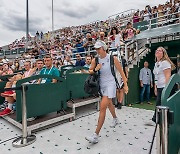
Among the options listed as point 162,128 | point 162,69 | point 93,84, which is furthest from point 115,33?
point 162,128

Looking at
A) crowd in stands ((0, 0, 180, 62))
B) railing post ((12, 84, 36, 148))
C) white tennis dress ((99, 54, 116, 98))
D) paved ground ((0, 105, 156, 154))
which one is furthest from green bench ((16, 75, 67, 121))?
crowd in stands ((0, 0, 180, 62))

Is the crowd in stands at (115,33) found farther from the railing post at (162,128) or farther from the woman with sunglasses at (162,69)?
the railing post at (162,128)

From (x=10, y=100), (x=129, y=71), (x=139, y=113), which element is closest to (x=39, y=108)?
(x=10, y=100)

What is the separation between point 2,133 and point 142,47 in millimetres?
5960

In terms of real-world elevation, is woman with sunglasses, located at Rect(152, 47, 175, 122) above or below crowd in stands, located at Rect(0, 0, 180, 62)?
below

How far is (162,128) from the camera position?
1.54 meters

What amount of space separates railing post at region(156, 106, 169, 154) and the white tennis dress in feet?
5.31

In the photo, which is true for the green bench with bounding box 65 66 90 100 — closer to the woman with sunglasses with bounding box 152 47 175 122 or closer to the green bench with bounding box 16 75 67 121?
the green bench with bounding box 16 75 67 121

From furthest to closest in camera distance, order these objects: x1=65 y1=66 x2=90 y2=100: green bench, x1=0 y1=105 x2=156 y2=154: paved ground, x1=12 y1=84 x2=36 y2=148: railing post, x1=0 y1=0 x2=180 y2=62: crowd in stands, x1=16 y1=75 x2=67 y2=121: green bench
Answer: x1=0 y1=0 x2=180 y2=62: crowd in stands, x1=65 y1=66 x2=90 y2=100: green bench, x1=16 y1=75 x2=67 y2=121: green bench, x1=12 y1=84 x2=36 y2=148: railing post, x1=0 y1=105 x2=156 y2=154: paved ground

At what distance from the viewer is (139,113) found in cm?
489

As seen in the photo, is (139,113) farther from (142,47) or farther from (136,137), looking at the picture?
A: (142,47)

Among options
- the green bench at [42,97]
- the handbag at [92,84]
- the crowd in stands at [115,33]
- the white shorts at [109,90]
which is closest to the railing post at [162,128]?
the white shorts at [109,90]

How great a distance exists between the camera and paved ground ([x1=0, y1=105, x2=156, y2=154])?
2.90 meters

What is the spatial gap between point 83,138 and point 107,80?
1163mm
